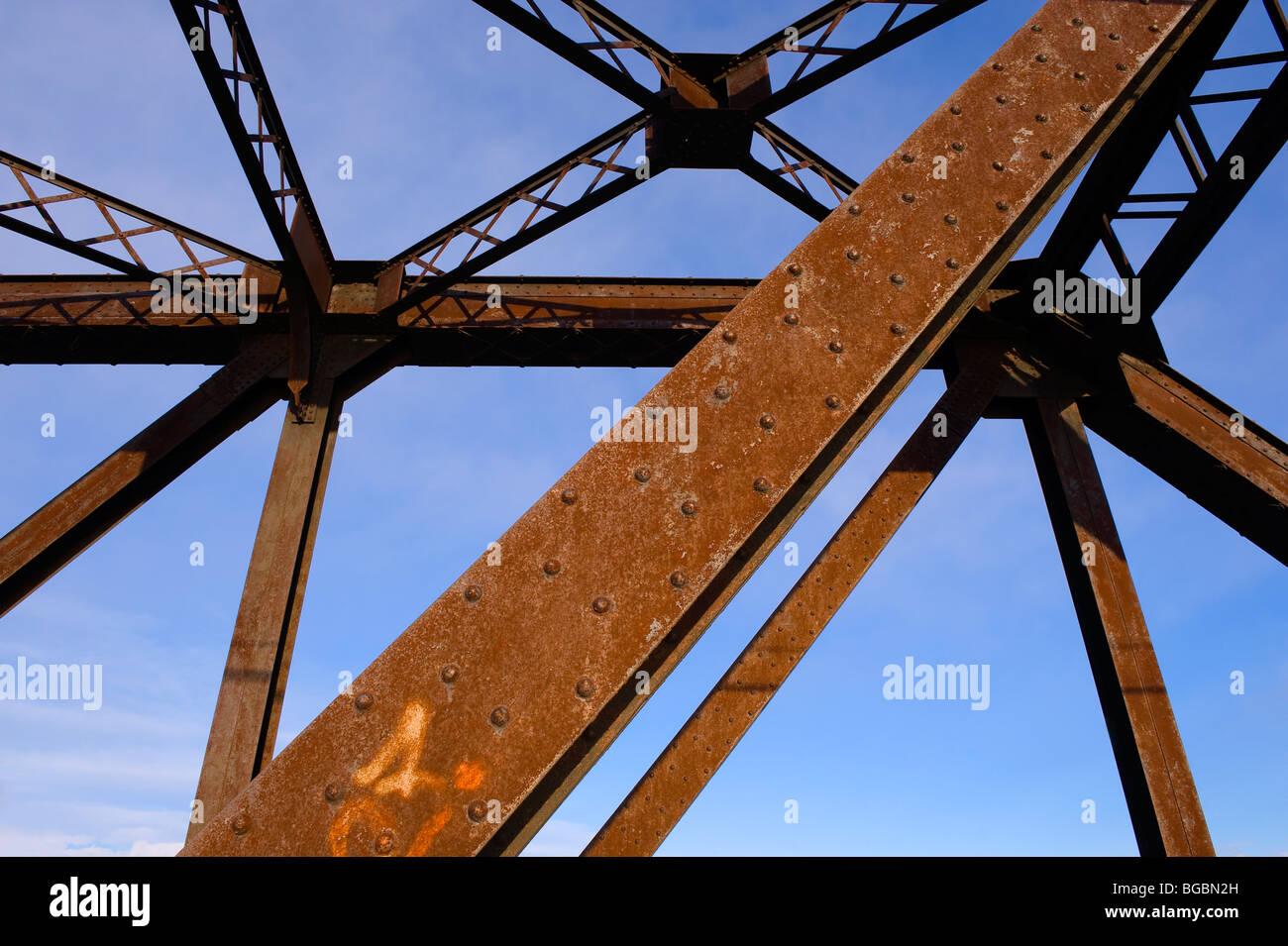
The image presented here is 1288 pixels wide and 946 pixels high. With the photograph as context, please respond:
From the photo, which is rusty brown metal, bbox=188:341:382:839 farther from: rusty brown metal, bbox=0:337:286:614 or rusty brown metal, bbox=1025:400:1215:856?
rusty brown metal, bbox=1025:400:1215:856

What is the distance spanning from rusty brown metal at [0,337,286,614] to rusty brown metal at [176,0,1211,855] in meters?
4.84

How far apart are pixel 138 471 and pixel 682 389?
16.8ft

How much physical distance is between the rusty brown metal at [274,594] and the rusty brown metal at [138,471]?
405 mm

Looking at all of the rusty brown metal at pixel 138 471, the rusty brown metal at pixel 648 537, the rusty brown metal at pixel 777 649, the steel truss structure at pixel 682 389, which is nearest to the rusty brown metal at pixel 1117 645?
the steel truss structure at pixel 682 389

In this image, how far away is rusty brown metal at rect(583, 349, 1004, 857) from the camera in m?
3.70

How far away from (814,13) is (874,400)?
4.32 meters

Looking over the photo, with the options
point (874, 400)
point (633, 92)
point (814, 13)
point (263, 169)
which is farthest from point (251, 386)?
point (874, 400)

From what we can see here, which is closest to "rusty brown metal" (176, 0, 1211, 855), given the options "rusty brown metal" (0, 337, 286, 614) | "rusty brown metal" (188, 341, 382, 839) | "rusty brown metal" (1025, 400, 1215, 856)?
"rusty brown metal" (188, 341, 382, 839)

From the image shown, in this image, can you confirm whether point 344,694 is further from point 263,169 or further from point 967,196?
point 263,169

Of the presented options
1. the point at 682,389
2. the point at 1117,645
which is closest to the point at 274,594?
the point at 682,389

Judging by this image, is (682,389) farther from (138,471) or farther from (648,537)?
(138,471)

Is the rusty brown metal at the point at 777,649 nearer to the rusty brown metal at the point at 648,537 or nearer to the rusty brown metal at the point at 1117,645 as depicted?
the rusty brown metal at the point at 1117,645

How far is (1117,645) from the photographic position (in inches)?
193
